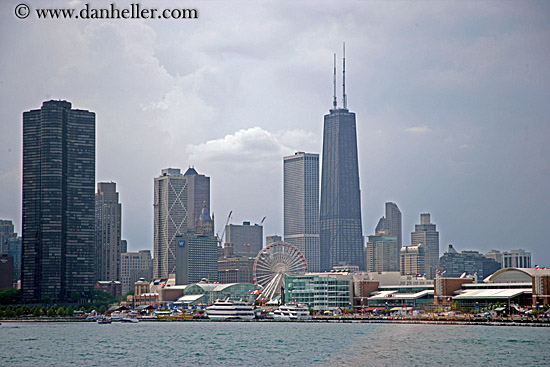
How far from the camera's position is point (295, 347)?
4867 inches

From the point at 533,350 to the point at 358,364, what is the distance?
26.9 metres

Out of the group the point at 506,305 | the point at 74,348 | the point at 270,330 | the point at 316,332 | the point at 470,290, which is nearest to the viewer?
the point at 74,348

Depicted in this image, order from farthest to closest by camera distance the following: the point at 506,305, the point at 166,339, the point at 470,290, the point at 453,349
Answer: the point at 470,290, the point at 506,305, the point at 166,339, the point at 453,349

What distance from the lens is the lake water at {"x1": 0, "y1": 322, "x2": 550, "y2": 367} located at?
104 m

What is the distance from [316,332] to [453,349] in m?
47.4

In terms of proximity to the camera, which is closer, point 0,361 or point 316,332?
point 0,361

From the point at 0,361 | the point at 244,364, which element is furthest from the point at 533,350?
the point at 0,361

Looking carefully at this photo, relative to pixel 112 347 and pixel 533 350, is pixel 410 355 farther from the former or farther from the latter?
pixel 112 347

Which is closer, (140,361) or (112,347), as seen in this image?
(140,361)

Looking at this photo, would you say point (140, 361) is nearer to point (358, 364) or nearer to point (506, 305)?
point (358, 364)

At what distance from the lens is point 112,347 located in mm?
127938

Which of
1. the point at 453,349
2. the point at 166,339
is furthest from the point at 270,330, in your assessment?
the point at 453,349

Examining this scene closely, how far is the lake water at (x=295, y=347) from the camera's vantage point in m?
104

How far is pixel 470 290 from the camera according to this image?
199500mm
